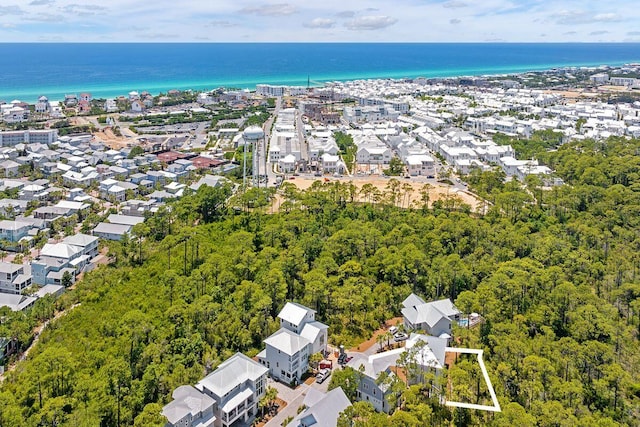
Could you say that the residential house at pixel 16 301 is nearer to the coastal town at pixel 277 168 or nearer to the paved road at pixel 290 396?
the coastal town at pixel 277 168

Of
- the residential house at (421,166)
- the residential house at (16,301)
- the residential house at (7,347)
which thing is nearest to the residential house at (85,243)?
the residential house at (16,301)

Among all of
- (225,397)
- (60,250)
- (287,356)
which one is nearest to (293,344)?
(287,356)

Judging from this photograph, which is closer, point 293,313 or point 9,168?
point 293,313

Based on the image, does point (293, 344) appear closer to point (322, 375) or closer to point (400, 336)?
point (322, 375)

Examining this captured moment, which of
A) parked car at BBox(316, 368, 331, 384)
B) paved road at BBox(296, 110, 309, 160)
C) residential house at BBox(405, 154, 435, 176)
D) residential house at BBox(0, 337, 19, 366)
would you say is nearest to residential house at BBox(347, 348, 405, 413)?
parked car at BBox(316, 368, 331, 384)

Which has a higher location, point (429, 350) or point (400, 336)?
point (429, 350)

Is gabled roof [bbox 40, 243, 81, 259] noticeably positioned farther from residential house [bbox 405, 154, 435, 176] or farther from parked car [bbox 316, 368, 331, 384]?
residential house [bbox 405, 154, 435, 176]

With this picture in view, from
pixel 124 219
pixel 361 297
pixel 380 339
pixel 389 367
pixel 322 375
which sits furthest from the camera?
pixel 124 219

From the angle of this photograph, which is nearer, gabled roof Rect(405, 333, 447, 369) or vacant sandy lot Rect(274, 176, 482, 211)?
gabled roof Rect(405, 333, 447, 369)

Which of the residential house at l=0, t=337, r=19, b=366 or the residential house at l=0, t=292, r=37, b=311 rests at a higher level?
the residential house at l=0, t=292, r=37, b=311
